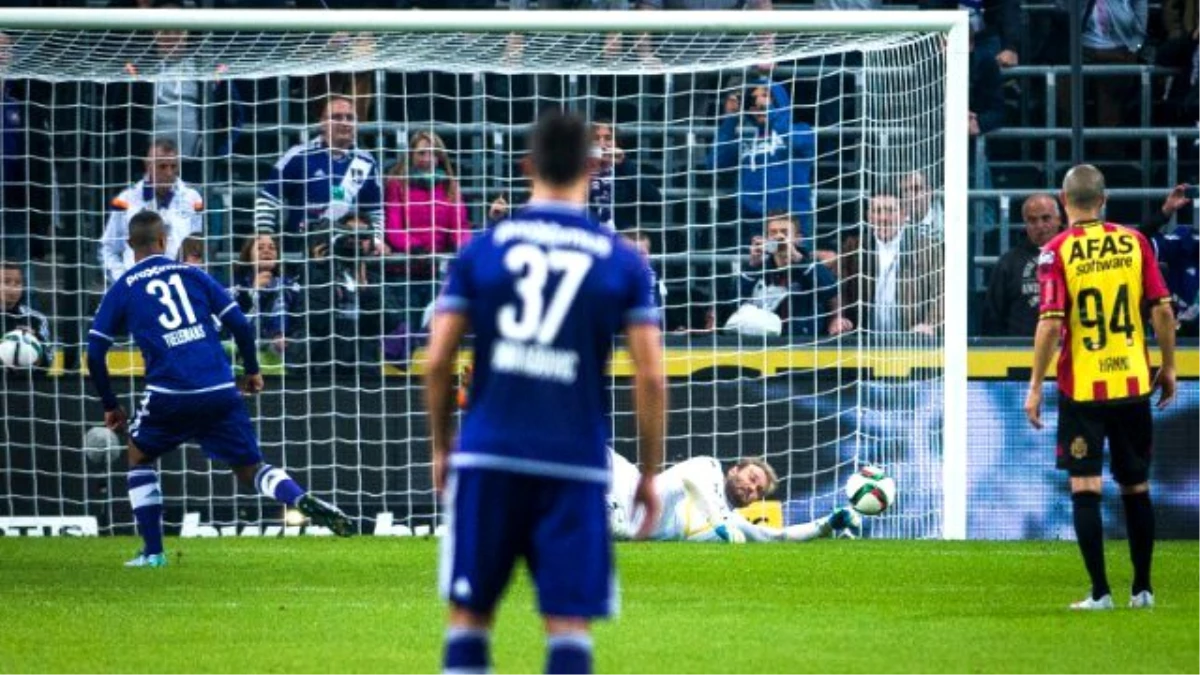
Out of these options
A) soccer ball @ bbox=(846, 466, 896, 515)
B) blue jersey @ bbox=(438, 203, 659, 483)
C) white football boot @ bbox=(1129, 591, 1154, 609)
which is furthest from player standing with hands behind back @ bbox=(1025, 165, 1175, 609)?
blue jersey @ bbox=(438, 203, 659, 483)

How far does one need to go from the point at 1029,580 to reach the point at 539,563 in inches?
281

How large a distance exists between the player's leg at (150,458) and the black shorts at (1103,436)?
5.39 metres

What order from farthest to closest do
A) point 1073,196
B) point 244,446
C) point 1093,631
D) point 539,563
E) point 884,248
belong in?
point 884,248, point 244,446, point 1073,196, point 1093,631, point 539,563

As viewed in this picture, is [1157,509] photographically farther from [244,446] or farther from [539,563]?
[539,563]

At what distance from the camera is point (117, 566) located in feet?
45.0

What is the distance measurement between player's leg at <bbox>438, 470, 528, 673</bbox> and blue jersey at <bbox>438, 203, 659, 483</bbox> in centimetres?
6

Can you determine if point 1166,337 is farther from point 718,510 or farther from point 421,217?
point 421,217

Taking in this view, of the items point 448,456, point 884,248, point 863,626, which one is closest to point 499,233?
point 448,456

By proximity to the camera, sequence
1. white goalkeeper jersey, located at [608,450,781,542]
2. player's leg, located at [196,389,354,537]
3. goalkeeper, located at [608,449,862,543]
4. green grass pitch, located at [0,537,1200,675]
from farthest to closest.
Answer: goalkeeper, located at [608,449,862,543], white goalkeeper jersey, located at [608,450,781,542], player's leg, located at [196,389,354,537], green grass pitch, located at [0,537,1200,675]

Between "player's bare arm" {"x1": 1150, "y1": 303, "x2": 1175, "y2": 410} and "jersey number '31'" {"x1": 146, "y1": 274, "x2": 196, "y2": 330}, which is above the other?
"jersey number '31'" {"x1": 146, "y1": 274, "x2": 196, "y2": 330}

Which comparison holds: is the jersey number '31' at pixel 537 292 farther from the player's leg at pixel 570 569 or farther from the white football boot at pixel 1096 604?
the white football boot at pixel 1096 604

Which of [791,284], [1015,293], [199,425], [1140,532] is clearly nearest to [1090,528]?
[1140,532]

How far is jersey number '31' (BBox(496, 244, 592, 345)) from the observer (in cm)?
630

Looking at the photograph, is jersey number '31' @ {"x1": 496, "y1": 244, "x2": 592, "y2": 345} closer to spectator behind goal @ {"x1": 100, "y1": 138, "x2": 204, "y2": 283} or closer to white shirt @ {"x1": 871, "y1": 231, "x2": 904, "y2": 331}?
white shirt @ {"x1": 871, "y1": 231, "x2": 904, "y2": 331}
